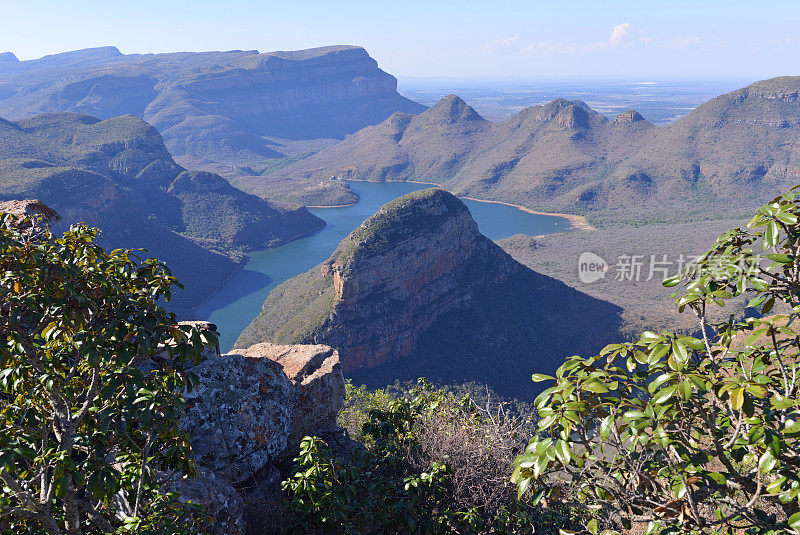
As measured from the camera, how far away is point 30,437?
4660mm

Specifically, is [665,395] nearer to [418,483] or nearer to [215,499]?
[418,483]

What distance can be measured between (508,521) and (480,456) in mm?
1221

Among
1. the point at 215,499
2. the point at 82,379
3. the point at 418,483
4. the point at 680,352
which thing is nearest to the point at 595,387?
the point at 680,352

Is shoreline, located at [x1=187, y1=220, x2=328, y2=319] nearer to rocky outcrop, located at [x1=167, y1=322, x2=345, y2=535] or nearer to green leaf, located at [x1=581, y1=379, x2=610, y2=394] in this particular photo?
rocky outcrop, located at [x1=167, y1=322, x2=345, y2=535]

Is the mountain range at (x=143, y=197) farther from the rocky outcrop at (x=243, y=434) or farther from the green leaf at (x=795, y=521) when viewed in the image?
the green leaf at (x=795, y=521)

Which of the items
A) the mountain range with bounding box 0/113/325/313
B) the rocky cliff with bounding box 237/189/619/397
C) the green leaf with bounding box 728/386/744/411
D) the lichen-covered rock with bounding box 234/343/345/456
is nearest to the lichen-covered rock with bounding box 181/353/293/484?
the lichen-covered rock with bounding box 234/343/345/456

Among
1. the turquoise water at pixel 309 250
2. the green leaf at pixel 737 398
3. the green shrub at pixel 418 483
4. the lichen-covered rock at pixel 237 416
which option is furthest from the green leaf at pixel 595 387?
the turquoise water at pixel 309 250

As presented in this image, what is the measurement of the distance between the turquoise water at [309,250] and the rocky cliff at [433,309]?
24.2 meters

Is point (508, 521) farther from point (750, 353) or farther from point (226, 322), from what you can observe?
point (226, 322)

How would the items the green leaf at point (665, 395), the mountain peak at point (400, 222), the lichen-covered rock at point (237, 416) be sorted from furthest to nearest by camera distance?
the mountain peak at point (400, 222)
the lichen-covered rock at point (237, 416)
the green leaf at point (665, 395)

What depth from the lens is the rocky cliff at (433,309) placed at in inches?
2131

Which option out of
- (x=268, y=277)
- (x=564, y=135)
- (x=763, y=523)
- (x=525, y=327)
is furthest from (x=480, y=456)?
(x=564, y=135)

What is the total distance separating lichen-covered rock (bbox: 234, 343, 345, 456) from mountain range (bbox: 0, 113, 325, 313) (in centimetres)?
7864

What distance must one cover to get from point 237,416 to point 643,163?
583 feet
